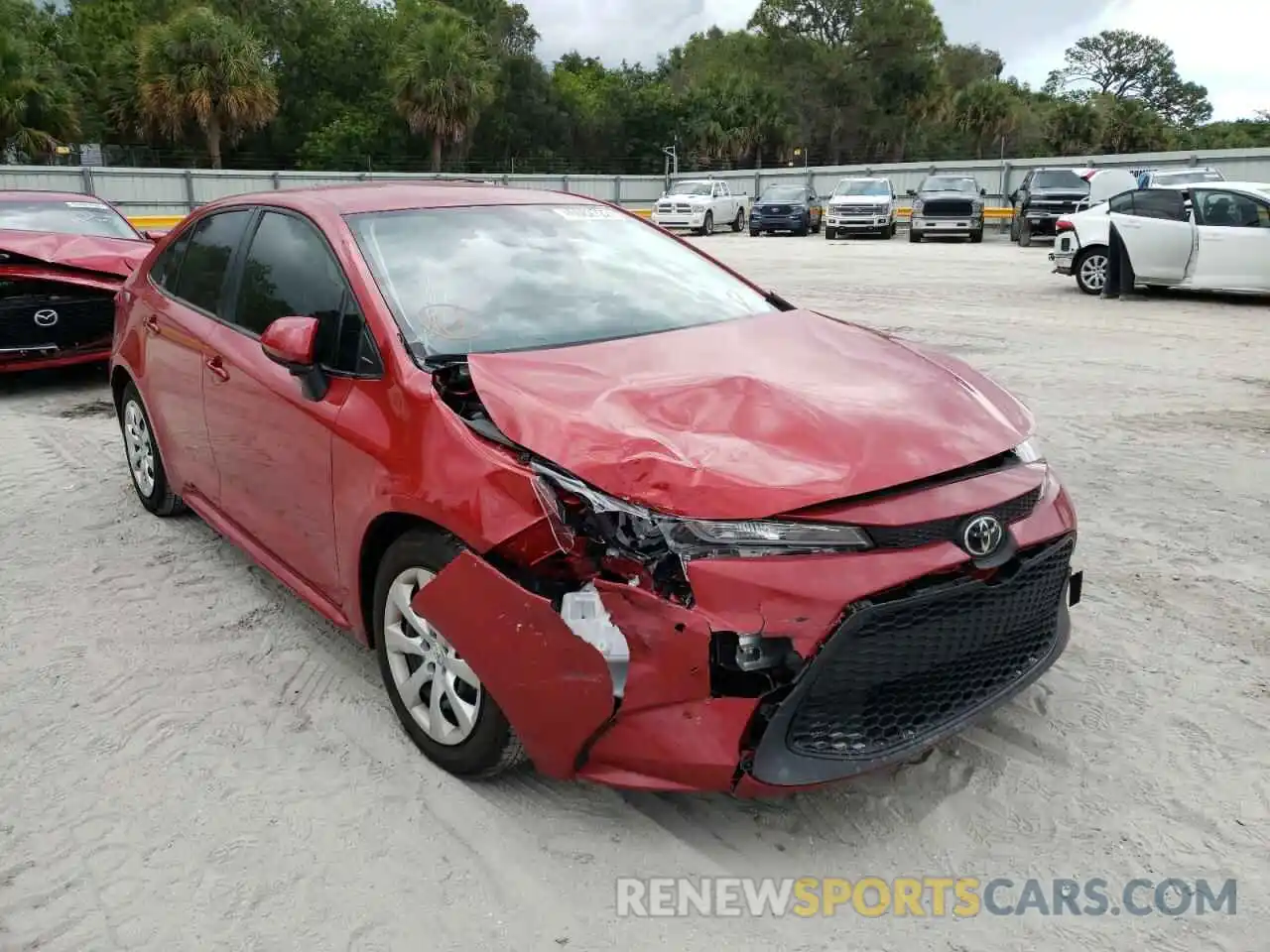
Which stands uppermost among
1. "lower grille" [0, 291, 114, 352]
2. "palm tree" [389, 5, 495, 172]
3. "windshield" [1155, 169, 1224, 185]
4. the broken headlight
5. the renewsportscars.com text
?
"palm tree" [389, 5, 495, 172]

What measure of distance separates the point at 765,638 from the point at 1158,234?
42.8 ft

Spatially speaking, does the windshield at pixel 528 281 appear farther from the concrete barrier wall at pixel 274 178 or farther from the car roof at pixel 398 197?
the concrete barrier wall at pixel 274 178

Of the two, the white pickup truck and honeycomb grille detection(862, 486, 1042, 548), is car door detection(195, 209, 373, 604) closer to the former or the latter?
honeycomb grille detection(862, 486, 1042, 548)

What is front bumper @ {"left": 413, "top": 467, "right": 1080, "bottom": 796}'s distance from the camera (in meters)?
2.42

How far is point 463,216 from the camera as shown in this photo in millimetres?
3803

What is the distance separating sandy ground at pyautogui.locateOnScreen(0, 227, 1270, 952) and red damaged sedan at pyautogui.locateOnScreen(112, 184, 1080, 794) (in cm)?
31

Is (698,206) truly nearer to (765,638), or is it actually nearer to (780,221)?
(780,221)

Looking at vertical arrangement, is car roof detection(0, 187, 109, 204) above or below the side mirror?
above

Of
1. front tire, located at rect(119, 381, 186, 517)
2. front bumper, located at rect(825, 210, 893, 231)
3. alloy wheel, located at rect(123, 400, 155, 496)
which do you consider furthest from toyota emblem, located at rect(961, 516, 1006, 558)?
front bumper, located at rect(825, 210, 893, 231)

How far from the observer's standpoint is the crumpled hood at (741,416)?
2.51 meters

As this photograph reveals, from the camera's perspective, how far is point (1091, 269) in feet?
46.1

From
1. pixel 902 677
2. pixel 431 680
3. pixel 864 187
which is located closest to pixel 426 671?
pixel 431 680

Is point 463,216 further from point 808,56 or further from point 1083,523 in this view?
point 808,56

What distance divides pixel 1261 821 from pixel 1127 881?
526mm
